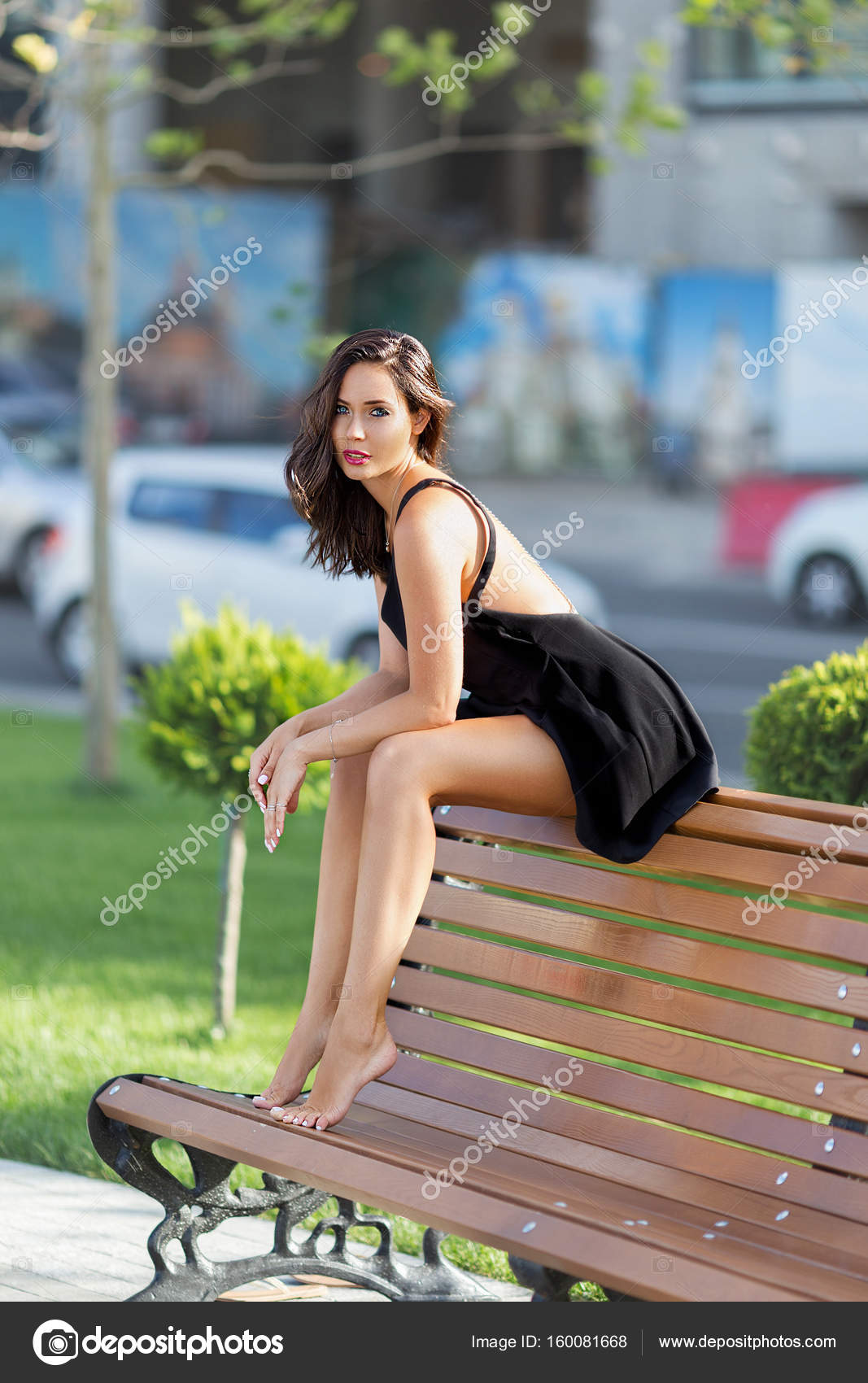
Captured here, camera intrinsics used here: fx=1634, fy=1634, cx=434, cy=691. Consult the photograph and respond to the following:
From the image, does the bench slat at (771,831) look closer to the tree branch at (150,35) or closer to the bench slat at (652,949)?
the bench slat at (652,949)

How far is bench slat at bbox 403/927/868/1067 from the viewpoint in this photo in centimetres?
241

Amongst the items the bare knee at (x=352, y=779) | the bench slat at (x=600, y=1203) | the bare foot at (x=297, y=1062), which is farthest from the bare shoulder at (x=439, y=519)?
the bench slat at (x=600, y=1203)

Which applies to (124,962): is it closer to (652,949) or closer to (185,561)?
(652,949)

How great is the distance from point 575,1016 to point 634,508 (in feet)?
52.1

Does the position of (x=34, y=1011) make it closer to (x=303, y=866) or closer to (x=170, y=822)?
(x=303, y=866)

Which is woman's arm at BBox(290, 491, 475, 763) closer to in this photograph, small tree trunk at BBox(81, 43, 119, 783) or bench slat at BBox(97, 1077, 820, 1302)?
bench slat at BBox(97, 1077, 820, 1302)

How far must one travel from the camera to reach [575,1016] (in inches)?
109

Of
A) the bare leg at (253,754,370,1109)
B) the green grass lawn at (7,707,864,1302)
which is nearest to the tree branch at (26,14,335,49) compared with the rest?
the green grass lawn at (7,707,864,1302)

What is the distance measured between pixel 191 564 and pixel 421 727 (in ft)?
27.9

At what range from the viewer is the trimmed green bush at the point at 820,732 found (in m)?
3.77

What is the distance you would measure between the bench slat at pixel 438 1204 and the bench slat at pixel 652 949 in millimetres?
494

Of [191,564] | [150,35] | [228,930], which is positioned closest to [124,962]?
[228,930]
